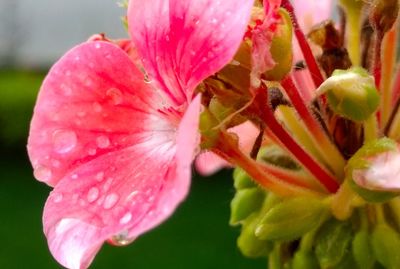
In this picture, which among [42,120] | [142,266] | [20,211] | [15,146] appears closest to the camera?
[42,120]

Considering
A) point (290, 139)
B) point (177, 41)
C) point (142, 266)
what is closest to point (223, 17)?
point (177, 41)

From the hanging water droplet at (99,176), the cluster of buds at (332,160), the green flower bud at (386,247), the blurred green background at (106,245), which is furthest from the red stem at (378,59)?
the blurred green background at (106,245)

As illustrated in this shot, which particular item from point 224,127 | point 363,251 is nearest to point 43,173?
point 224,127

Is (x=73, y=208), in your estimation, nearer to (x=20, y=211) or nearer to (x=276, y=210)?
(x=276, y=210)

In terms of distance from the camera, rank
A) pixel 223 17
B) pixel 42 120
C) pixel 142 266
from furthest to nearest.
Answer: pixel 142 266 < pixel 42 120 < pixel 223 17

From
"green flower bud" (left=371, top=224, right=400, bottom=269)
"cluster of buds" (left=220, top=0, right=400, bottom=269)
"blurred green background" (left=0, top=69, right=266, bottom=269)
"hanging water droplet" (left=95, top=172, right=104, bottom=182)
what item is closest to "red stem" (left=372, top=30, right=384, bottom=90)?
"cluster of buds" (left=220, top=0, right=400, bottom=269)

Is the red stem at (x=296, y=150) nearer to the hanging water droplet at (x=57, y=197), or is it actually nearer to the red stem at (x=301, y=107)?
the red stem at (x=301, y=107)

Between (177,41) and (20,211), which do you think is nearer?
(177,41)

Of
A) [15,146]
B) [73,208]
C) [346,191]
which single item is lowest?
[15,146]
